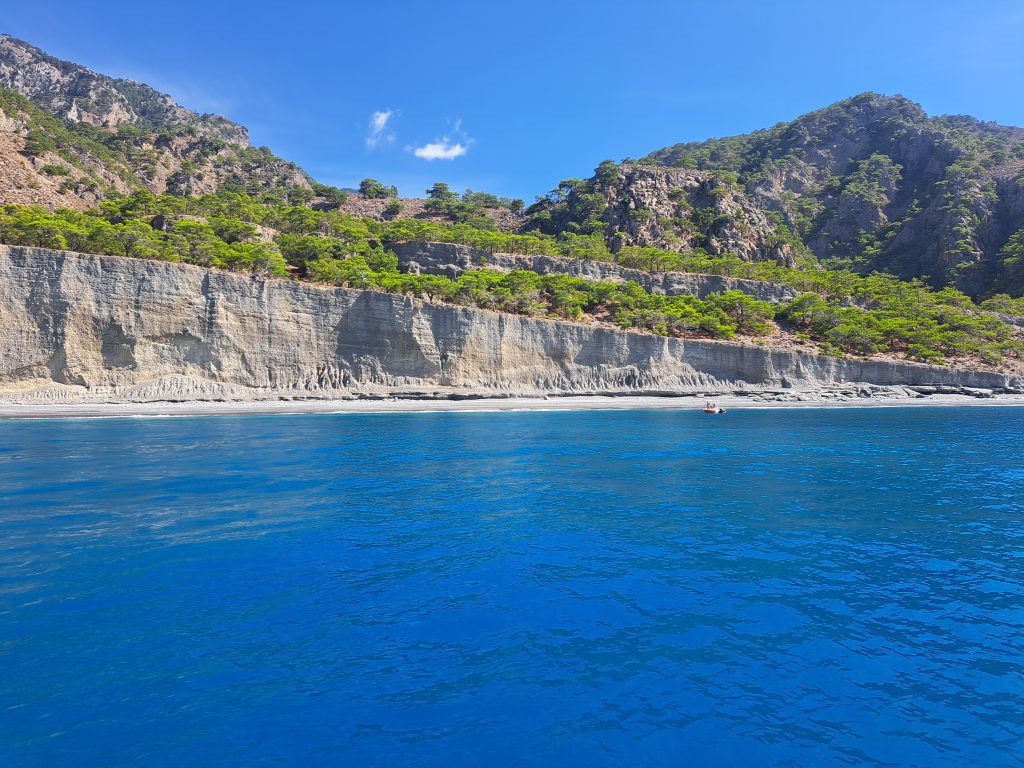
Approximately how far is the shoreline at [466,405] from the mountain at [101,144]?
43280 mm

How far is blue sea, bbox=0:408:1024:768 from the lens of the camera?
5.81 m

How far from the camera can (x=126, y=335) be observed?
40.7 m

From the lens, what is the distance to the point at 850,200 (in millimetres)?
118125

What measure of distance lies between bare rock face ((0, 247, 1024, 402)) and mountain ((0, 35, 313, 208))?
35.0 m

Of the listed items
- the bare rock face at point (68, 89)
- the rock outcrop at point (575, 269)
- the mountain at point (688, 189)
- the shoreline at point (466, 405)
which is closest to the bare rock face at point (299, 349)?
the shoreline at point (466, 405)

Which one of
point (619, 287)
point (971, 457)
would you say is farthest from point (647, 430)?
point (619, 287)

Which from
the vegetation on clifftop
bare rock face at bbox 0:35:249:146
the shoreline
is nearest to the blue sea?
the shoreline

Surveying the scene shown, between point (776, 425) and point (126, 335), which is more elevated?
point (126, 335)

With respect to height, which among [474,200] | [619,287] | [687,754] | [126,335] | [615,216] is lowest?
[687,754]

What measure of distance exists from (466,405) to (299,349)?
608 inches

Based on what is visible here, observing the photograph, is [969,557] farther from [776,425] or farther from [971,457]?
[776,425]

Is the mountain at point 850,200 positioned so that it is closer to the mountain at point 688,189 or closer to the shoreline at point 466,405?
the mountain at point 688,189

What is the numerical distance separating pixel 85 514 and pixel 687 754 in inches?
605

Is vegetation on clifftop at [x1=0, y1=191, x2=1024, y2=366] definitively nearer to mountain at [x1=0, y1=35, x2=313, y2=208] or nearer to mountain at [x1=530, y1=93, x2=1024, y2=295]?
mountain at [x1=530, y1=93, x2=1024, y2=295]
